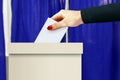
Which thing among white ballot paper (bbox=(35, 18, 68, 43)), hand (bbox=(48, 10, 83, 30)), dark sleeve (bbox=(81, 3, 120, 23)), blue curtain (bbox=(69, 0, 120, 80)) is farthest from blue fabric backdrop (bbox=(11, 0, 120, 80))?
dark sleeve (bbox=(81, 3, 120, 23))

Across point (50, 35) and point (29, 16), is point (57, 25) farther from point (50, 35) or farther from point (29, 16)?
point (29, 16)

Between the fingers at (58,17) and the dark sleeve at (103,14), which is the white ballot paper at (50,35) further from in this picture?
the dark sleeve at (103,14)

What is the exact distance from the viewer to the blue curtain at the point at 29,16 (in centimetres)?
207

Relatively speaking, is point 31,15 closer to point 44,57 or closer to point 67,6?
point 67,6

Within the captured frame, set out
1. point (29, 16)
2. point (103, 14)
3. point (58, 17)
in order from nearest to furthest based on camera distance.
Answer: point (103, 14) < point (58, 17) < point (29, 16)

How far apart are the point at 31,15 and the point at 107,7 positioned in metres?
1.53

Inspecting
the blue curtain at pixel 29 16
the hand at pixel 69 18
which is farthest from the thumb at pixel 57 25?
the blue curtain at pixel 29 16

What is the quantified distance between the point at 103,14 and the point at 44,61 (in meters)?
0.32

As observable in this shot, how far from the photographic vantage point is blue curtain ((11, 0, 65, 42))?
81.7 inches

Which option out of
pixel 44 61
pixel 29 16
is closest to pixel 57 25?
pixel 44 61

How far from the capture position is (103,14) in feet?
2.03

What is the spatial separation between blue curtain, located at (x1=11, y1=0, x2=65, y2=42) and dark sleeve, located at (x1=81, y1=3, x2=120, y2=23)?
1.47 meters

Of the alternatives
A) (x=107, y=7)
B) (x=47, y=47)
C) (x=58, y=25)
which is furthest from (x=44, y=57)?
(x=107, y=7)

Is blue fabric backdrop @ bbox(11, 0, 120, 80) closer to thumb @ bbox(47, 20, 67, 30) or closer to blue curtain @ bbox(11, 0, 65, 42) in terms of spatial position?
blue curtain @ bbox(11, 0, 65, 42)
